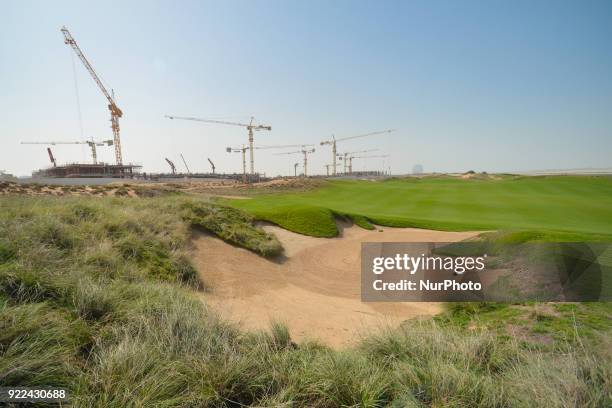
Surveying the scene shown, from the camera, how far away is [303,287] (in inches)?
386

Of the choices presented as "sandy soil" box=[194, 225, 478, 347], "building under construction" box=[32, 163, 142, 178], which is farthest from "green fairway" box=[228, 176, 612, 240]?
"building under construction" box=[32, 163, 142, 178]

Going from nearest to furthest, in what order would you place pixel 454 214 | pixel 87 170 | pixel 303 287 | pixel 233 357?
pixel 233 357, pixel 303 287, pixel 454 214, pixel 87 170

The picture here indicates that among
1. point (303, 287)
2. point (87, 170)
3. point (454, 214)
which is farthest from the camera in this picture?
point (87, 170)

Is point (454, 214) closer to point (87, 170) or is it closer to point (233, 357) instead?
point (233, 357)

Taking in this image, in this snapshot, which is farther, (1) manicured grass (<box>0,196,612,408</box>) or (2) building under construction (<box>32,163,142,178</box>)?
(2) building under construction (<box>32,163,142,178</box>)

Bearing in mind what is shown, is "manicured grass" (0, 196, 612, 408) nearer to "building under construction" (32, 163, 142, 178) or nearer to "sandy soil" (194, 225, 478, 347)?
"sandy soil" (194, 225, 478, 347)

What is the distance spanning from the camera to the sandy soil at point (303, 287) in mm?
6680

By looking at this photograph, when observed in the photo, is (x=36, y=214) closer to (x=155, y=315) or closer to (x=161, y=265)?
(x=161, y=265)

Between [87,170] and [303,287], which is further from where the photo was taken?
[87,170]

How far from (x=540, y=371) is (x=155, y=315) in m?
4.69

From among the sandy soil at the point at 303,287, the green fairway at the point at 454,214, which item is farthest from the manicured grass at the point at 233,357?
the green fairway at the point at 454,214

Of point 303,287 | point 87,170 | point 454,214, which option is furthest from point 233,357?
point 87,170

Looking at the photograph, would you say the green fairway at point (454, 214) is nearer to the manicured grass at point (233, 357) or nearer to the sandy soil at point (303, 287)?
the sandy soil at point (303, 287)

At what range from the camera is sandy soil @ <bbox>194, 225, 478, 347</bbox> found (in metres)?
6.68
